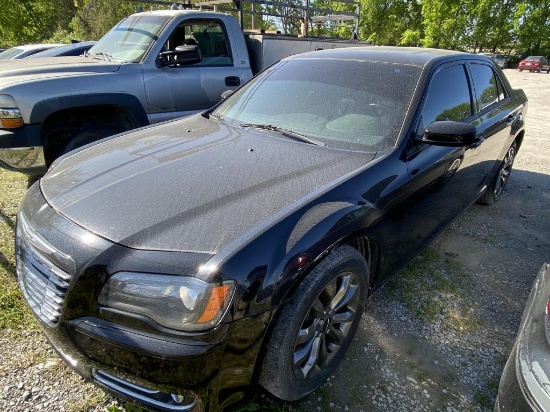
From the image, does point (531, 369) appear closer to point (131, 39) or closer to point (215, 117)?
point (215, 117)

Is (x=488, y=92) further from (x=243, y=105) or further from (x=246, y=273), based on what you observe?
(x=246, y=273)

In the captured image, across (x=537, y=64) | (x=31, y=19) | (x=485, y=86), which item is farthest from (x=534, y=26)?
(x=485, y=86)

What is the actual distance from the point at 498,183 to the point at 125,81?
4.43m

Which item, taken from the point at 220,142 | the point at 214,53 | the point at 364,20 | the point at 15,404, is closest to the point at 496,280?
the point at 220,142

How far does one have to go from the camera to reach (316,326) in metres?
1.91

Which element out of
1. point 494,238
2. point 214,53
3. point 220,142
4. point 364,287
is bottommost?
point 494,238

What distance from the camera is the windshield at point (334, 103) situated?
2438 millimetres

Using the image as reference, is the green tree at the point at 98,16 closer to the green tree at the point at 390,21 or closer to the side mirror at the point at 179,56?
the side mirror at the point at 179,56

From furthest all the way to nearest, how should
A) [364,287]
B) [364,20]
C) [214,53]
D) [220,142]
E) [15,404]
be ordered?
[364,20] < [214,53] < [220,142] < [364,287] < [15,404]

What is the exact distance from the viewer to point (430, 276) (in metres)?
3.11

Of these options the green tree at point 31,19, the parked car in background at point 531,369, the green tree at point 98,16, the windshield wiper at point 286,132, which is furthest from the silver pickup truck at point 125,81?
the green tree at point 31,19

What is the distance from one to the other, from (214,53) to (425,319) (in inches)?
159

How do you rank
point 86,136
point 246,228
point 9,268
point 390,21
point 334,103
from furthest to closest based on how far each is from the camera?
point 390,21 < point 86,136 < point 9,268 < point 334,103 < point 246,228

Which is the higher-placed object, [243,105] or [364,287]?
[243,105]
